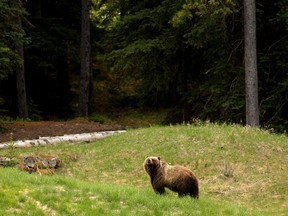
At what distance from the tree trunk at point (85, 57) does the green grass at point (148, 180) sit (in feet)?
40.8

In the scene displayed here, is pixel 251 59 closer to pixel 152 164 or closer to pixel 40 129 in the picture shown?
pixel 40 129

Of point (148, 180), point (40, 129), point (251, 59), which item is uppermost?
point (251, 59)

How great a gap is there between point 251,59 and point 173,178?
11.8 metres

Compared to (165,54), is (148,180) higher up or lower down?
lower down

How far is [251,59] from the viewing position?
2267cm

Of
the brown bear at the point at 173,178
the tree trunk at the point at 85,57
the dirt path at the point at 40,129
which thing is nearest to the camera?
the brown bear at the point at 173,178

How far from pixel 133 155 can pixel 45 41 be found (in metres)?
17.4

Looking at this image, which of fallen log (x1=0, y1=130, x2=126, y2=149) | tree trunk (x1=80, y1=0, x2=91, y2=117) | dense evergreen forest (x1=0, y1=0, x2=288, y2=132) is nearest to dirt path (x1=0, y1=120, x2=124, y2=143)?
fallen log (x1=0, y1=130, x2=126, y2=149)

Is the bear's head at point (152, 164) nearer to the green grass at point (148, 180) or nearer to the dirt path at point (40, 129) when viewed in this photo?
the green grass at point (148, 180)

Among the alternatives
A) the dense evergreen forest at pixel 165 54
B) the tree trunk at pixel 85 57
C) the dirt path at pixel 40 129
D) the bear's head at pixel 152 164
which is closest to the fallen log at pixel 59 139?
the dirt path at pixel 40 129

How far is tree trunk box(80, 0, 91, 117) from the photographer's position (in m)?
33.8

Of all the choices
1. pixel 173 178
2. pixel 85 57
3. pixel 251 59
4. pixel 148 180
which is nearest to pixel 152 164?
pixel 173 178

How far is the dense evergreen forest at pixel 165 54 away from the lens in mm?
25047

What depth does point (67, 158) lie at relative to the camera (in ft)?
63.1
